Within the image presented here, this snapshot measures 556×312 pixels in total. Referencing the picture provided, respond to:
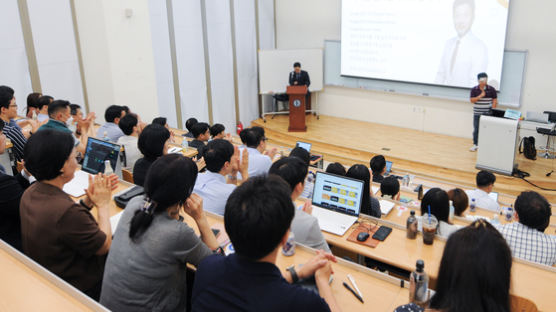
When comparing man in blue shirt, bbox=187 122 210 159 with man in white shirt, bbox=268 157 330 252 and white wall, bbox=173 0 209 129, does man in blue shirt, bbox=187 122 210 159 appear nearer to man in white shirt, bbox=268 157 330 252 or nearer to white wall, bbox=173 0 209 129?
man in white shirt, bbox=268 157 330 252

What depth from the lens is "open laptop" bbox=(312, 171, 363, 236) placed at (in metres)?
3.32

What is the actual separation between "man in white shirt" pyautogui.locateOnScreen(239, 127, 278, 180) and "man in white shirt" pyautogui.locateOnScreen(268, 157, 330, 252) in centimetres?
143

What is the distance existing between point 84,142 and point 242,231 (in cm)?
372

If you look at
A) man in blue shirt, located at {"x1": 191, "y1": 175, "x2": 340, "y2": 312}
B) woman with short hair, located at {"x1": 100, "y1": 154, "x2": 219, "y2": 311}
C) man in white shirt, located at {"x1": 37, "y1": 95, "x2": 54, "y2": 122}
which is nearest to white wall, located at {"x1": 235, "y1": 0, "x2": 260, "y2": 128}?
man in white shirt, located at {"x1": 37, "y1": 95, "x2": 54, "y2": 122}

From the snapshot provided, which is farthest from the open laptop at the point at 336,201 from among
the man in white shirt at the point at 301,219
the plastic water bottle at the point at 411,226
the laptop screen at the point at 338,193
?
the man in white shirt at the point at 301,219

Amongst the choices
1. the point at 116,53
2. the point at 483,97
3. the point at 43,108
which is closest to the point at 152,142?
the point at 43,108

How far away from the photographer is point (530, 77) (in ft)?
24.3

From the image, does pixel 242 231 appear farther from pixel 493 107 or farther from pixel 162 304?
pixel 493 107

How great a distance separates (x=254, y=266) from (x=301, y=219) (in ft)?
3.62

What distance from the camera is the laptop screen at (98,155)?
150 inches

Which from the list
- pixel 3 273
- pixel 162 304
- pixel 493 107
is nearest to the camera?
pixel 162 304

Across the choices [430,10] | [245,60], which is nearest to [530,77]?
[430,10]

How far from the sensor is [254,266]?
4.84 ft

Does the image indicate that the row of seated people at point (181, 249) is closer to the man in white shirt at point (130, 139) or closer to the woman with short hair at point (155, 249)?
the woman with short hair at point (155, 249)
